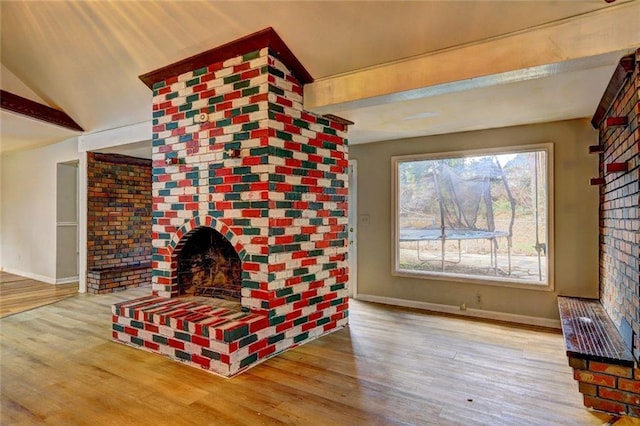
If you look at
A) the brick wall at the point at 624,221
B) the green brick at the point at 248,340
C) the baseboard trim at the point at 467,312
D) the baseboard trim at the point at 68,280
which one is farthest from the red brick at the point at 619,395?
the baseboard trim at the point at 68,280

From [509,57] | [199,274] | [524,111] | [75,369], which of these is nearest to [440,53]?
[509,57]

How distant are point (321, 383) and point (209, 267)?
1.79 meters

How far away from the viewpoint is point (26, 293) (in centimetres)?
513

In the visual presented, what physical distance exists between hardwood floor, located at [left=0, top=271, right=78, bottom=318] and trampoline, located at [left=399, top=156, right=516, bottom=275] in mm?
4759

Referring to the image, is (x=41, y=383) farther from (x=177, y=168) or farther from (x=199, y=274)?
(x=177, y=168)

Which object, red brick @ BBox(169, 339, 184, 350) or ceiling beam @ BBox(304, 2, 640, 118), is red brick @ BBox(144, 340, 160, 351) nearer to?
red brick @ BBox(169, 339, 184, 350)

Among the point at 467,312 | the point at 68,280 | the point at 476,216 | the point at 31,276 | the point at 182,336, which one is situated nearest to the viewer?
the point at 182,336

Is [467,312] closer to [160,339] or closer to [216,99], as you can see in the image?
[160,339]

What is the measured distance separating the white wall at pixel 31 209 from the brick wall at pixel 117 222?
1.94ft

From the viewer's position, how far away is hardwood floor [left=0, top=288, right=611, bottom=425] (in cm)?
204

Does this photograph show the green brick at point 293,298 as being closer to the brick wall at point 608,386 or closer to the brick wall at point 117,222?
the brick wall at point 608,386

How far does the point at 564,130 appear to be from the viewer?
3.65 m

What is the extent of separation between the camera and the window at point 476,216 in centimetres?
383

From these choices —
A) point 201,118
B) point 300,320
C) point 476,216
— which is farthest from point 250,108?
point 476,216
